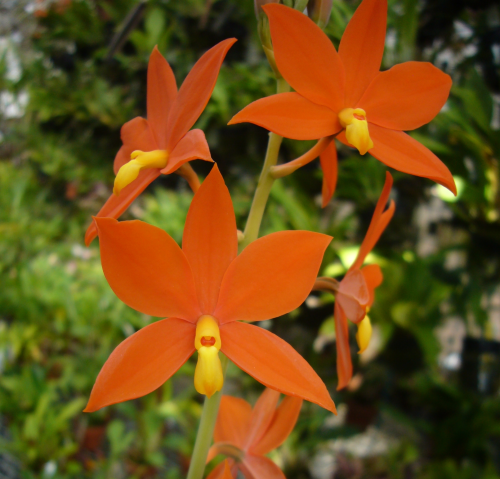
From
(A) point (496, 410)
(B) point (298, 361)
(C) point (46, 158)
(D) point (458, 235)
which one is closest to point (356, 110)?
(B) point (298, 361)

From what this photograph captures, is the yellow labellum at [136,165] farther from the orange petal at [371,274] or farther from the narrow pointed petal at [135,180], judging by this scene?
the orange petal at [371,274]

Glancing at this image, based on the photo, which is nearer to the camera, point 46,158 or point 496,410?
point 496,410

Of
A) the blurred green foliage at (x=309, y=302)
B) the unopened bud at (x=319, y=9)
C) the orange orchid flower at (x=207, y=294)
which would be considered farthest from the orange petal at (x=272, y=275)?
the blurred green foliage at (x=309, y=302)

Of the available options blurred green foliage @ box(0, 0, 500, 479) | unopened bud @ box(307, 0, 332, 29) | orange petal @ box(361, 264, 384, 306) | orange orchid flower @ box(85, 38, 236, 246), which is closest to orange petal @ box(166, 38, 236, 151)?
orange orchid flower @ box(85, 38, 236, 246)

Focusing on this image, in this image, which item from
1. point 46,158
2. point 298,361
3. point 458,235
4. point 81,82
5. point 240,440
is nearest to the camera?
point 298,361

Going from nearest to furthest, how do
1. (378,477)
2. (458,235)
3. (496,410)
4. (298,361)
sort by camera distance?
(298,361), (496,410), (378,477), (458,235)

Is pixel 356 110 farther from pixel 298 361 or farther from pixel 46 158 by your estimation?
pixel 46 158

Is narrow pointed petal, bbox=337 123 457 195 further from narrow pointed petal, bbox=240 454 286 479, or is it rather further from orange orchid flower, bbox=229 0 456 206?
narrow pointed petal, bbox=240 454 286 479

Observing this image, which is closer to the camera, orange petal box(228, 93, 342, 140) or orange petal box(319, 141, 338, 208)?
orange petal box(228, 93, 342, 140)
